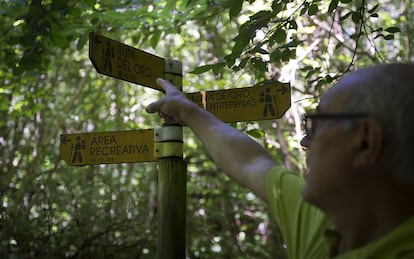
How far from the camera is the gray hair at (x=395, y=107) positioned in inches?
46.5

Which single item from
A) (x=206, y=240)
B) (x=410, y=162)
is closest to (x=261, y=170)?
(x=410, y=162)

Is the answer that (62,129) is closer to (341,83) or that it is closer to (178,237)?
(178,237)

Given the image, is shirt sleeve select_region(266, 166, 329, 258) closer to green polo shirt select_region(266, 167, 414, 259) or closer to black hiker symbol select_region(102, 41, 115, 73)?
green polo shirt select_region(266, 167, 414, 259)

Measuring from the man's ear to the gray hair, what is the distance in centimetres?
1

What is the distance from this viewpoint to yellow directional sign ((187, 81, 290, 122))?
7.56 feet

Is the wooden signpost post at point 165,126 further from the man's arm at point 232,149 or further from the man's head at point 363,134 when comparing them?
the man's head at point 363,134

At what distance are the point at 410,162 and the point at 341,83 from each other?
0.26 meters

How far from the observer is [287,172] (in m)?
1.60

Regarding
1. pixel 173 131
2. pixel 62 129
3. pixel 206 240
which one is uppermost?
pixel 62 129

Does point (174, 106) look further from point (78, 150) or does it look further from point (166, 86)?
point (78, 150)

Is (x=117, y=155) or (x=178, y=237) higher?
(x=117, y=155)

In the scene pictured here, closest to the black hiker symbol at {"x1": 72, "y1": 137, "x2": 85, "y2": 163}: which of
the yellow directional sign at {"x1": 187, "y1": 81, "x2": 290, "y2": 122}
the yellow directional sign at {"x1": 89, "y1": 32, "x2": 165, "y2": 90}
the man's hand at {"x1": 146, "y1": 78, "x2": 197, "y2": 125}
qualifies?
the yellow directional sign at {"x1": 89, "y1": 32, "x2": 165, "y2": 90}

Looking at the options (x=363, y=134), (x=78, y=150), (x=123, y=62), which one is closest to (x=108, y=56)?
(x=123, y=62)

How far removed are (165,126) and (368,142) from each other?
4.08 ft
